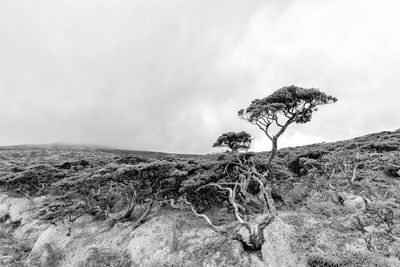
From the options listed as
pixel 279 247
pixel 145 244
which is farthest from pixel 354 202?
pixel 145 244

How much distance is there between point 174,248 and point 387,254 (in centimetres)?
1321

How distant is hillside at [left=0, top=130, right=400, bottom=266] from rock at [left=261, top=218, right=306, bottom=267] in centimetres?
6

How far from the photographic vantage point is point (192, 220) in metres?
22.5

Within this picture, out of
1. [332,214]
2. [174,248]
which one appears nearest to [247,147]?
[332,214]

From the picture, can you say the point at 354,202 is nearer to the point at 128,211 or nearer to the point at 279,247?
the point at 279,247

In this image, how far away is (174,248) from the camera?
757 inches

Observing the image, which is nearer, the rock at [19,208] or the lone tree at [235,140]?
the lone tree at [235,140]

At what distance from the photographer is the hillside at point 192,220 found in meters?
16.3

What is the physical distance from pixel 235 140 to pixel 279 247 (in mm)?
13335

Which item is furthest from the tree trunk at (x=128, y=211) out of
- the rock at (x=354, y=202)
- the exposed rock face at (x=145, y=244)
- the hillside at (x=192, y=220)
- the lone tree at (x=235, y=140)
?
the rock at (x=354, y=202)

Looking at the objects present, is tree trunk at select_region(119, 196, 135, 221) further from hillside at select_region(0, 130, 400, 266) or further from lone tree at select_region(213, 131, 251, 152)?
lone tree at select_region(213, 131, 251, 152)

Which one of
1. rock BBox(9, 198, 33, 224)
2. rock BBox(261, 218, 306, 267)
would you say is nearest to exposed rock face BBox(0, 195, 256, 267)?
rock BBox(261, 218, 306, 267)

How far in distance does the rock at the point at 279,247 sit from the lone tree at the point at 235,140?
10686 mm

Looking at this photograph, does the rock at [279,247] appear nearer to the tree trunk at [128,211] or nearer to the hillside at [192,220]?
the hillside at [192,220]
